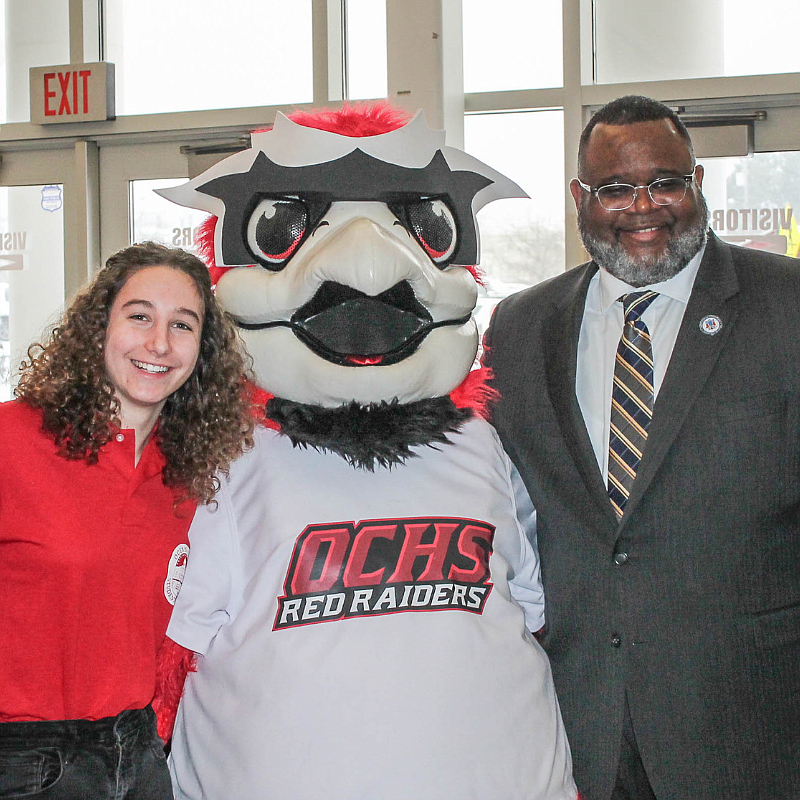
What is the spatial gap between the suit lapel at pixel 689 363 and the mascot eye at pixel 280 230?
0.75m

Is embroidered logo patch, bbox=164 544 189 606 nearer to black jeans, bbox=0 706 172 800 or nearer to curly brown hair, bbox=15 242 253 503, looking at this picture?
curly brown hair, bbox=15 242 253 503

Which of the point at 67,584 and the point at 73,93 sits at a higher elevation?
the point at 73,93

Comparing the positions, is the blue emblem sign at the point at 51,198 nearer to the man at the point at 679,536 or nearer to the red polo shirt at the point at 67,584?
the red polo shirt at the point at 67,584

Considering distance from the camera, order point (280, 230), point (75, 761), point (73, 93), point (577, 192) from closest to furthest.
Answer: point (75, 761) → point (280, 230) → point (577, 192) → point (73, 93)

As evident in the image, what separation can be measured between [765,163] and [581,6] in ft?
3.30

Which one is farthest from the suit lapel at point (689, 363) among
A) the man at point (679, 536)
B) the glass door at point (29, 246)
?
the glass door at point (29, 246)

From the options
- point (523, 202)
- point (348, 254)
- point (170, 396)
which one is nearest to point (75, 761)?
point (170, 396)

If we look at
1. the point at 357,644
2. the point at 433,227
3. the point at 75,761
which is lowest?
the point at 75,761

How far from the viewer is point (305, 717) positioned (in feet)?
5.67

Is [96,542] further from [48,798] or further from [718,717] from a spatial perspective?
[718,717]

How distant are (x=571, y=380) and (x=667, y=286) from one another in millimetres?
278

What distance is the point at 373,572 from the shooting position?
70.1 inches

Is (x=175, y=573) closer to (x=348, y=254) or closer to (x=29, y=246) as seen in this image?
(x=348, y=254)

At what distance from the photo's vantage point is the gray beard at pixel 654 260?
6.91 ft
